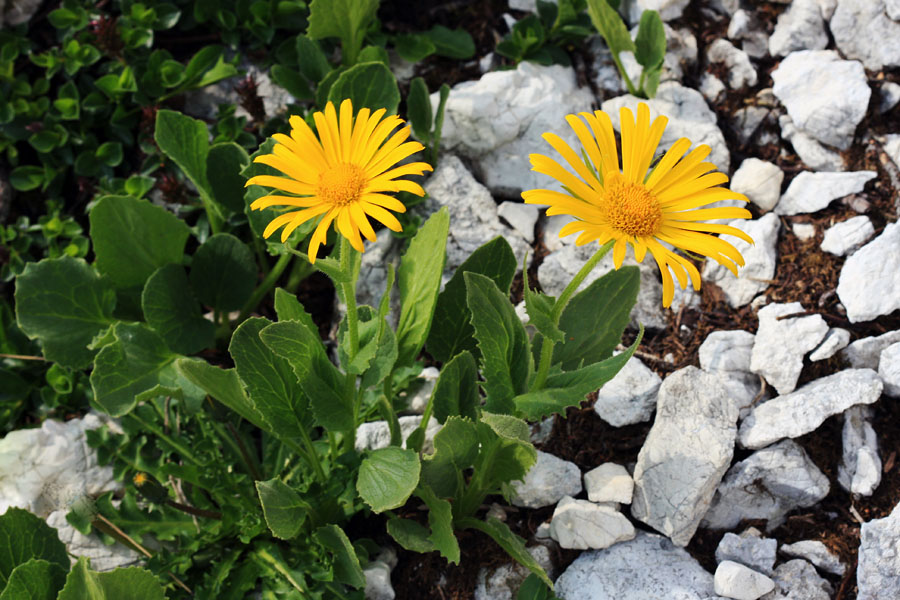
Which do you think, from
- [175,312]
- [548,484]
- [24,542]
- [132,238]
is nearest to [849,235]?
[548,484]

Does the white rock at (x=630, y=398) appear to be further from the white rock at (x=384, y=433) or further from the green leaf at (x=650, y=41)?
the green leaf at (x=650, y=41)

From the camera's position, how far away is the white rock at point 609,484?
3.05 meters

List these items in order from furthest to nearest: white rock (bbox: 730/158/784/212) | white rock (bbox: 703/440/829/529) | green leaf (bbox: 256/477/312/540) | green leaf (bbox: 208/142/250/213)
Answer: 1. white rock (bbox: 730/158/784/212)
2. green leaf (bbox: 208/142/250/213)
3. white rock (bbox: 703/440/829/529)
4. green leaf (bbox: 256/477/312/540)

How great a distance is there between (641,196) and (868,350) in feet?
4.65

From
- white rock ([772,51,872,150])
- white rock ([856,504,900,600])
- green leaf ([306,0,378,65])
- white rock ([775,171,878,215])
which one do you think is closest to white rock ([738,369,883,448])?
white rock ([856,504,900,600])

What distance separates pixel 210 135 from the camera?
13.2 feet

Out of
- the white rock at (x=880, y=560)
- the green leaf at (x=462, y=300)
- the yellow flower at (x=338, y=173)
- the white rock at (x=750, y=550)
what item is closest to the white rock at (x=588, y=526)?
the white rock at (x=750, y=550)

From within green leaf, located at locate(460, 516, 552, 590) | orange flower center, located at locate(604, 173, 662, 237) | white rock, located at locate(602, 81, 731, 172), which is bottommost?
green leaf, located at locate(460, 516, 552, 590)

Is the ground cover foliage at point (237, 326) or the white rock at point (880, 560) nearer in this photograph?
the ground cover foliage at point (237, 326)

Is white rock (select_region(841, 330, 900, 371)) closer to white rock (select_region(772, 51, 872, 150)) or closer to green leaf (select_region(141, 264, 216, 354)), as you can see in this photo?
white rock (select_region(772, 51, 872, 150))

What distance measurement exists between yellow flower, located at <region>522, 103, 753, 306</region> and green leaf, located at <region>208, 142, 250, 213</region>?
165cm

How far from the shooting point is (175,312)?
345cm

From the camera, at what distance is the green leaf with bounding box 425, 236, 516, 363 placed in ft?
9.96

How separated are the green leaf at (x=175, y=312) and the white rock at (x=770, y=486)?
2175 millimetres
